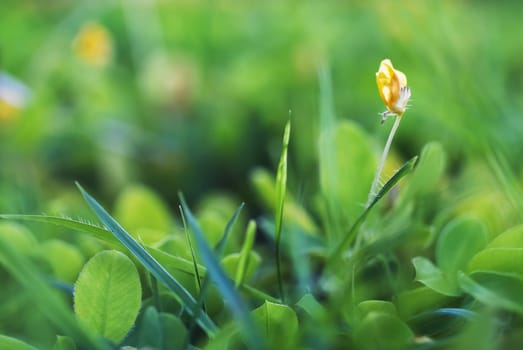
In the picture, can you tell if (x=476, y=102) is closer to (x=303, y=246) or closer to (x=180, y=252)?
(x=303, y=246)

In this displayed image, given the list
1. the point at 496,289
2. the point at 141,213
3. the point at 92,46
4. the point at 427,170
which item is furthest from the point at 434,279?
the point at 92,46

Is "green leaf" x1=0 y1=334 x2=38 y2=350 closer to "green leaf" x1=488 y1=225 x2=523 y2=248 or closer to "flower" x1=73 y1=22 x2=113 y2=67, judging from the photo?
"green leaf" x1=488 y1=225 x2=523 y2=248

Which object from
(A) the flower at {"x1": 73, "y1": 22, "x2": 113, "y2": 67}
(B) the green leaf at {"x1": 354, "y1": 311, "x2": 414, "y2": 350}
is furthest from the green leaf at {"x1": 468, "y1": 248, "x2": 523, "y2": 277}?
(A) the flower at {"x1": 73, "y1": 22, "x2": 113, "y2": 67}

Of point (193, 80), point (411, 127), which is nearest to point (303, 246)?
point (411, 127)

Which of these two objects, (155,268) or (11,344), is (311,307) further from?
(11,344)

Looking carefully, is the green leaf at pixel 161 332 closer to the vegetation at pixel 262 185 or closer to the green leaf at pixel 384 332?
the vegetation at pixel 262 185

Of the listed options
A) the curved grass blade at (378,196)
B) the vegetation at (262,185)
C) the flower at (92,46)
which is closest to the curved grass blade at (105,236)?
the vegetation at (262,185)
